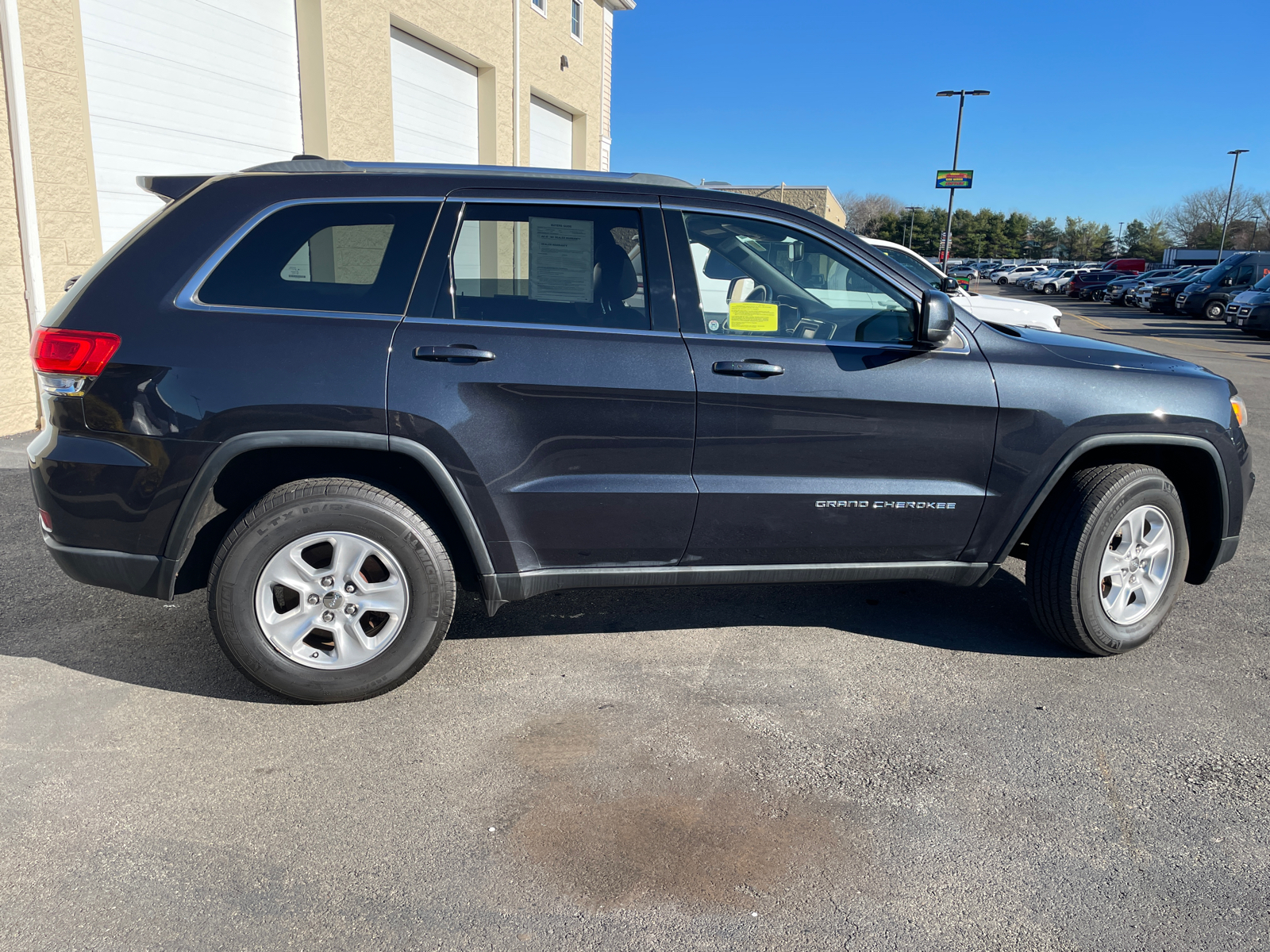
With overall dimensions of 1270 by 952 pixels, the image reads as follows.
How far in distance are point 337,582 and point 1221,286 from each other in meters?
33.6

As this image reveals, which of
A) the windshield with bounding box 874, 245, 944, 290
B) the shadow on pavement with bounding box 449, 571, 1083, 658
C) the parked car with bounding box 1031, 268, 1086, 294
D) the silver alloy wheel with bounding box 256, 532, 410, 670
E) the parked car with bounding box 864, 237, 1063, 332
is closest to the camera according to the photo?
the silver alloy wheel with bounding box 256, 532, 410, 670

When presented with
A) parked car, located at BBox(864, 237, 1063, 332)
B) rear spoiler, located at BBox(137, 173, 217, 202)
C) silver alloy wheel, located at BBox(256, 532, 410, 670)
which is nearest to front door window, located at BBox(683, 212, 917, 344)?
silver alloy wheel, located at BBox(256, 532, 410, 670)

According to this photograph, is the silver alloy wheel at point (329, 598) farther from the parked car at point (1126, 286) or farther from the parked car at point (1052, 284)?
the parked car at point (1052, 284)

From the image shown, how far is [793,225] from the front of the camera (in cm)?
364

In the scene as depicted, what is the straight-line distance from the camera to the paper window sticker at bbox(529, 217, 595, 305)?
136 inches

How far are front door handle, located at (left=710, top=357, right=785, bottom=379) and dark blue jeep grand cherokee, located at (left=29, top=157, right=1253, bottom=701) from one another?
0.01 meters

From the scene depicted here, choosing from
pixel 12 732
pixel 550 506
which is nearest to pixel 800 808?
pixel 550 506

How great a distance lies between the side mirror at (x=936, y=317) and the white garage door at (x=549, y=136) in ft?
44.3

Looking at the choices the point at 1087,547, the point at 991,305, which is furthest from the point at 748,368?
the point at 991,305

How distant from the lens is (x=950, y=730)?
10.9 ft

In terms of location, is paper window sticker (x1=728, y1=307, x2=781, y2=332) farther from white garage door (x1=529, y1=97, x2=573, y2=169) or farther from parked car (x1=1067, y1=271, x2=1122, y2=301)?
parked car (x1=1067, y1=271, x2=1122, y2=301)

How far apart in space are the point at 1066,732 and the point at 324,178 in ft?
10.8

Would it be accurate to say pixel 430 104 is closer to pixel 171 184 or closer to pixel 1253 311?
pixel 171 184

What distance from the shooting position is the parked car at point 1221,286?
29297 mm
